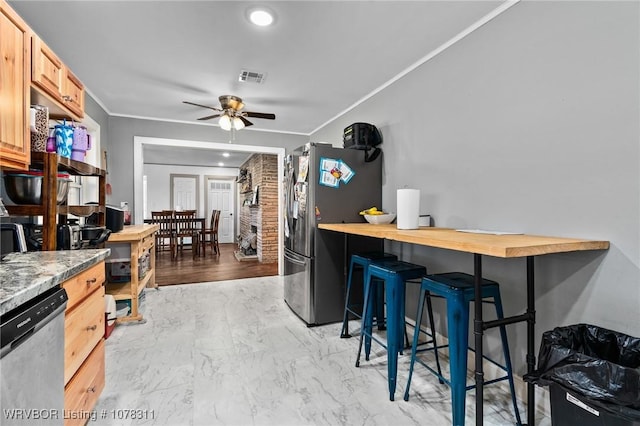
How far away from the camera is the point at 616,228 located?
142 cm

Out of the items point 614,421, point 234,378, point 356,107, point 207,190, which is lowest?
point 234,378

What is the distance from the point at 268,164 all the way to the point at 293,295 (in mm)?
3443

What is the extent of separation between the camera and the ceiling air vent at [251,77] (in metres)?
2.83

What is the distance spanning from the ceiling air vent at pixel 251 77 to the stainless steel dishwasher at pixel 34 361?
232cm

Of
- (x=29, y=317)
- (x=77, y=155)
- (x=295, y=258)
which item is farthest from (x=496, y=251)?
(x=77, y=155)

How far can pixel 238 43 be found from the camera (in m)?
2.34

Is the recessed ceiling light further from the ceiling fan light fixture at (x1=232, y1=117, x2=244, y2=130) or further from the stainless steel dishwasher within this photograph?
the stainless steel dishwasher

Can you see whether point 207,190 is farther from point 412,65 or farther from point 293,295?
point 412,65

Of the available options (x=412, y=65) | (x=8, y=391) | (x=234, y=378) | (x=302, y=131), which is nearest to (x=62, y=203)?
(x=8, y=391)

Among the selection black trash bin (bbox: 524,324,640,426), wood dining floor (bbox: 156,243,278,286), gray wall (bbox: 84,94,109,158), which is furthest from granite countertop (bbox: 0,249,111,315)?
wood dining floor (bbox: 156,243,278,286)

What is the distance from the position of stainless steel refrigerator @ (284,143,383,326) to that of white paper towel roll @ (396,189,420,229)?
0.96 metres

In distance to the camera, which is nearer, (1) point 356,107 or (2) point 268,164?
(1) point 356,107

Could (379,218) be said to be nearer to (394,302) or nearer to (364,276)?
(364,276)

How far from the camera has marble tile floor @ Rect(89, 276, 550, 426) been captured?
5.47 ft
